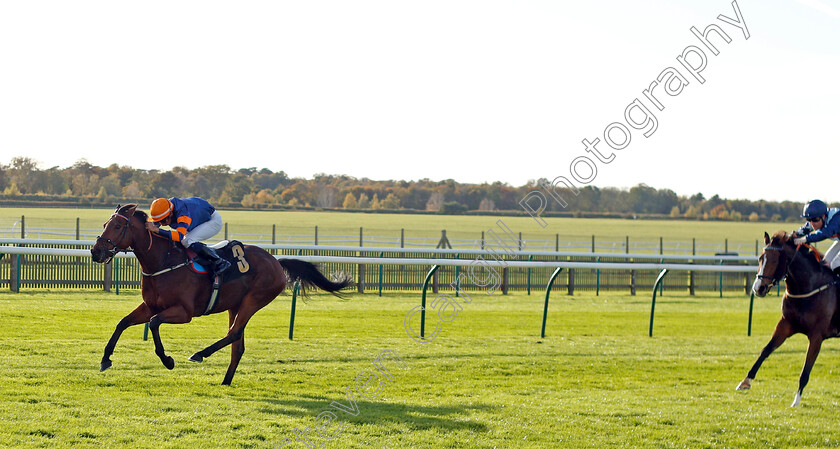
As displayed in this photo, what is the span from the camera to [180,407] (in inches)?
209

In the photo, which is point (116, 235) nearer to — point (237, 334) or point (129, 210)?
point (129, 210)

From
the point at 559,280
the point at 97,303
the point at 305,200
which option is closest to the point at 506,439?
the point at 97,303

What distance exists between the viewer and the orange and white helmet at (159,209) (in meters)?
5.73

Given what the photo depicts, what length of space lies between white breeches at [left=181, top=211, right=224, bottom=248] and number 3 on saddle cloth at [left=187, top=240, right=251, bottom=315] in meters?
0.11

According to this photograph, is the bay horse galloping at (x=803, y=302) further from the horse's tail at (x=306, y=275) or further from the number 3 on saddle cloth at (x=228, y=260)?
the number 3 on saddle cloth at (x=228, y=260)

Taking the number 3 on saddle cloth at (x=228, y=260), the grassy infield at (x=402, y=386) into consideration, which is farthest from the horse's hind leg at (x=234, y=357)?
the number 3 on saddle cloth at (x=228, y=260)

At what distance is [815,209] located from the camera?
6.64 metres

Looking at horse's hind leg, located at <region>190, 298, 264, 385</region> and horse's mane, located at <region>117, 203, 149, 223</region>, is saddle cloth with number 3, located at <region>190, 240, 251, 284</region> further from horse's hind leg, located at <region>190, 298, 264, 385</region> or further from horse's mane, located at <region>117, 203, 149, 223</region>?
horse's mane, located at <region>117, 203, 149, 223</region>

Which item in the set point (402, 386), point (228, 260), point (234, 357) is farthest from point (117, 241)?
point (402, 386)

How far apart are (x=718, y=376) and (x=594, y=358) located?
4.20ft

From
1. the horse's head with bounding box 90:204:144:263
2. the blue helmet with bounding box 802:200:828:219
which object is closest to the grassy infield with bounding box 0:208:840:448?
the horse's head with bounding box 90:204:144:263

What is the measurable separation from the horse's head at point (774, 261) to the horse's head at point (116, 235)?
4762mm

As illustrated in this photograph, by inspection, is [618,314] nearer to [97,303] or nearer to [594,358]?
[594,358]

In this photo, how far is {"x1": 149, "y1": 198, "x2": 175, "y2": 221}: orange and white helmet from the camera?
5.73 metres
